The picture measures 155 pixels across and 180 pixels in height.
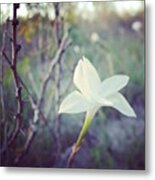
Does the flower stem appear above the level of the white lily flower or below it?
below

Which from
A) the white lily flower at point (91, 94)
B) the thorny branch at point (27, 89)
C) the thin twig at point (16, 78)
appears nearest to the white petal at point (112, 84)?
the white lily flower at point (91, 94)

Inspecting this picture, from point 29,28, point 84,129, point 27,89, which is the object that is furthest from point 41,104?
point 29,28

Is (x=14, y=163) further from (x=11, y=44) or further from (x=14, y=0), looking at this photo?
(x=14, y=0)

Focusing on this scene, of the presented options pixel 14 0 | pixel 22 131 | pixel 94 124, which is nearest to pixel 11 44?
pixel 14 0

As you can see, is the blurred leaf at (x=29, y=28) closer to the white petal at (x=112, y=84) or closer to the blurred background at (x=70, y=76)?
the blurred background at (x=70, y=76)

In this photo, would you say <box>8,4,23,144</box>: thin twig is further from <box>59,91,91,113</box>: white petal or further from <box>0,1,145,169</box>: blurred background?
<box>59,91,91,113</box>: white petal

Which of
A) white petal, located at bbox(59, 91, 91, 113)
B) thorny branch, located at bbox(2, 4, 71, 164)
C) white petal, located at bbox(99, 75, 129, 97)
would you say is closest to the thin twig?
thorny branch, located at bbox(2, 4, 71, 164)
